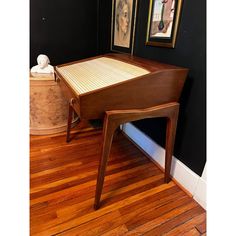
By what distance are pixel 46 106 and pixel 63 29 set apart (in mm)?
977

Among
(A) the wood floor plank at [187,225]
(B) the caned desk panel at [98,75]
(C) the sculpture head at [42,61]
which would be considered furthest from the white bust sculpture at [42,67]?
(A) the wood floor plank at [187,225]

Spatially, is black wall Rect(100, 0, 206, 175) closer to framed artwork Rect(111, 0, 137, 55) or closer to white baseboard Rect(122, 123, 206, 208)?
white baseboard Rect(122, 123, 206, 208)

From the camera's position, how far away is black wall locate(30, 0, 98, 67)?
6.39ft

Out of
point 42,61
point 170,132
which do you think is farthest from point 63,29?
point 170,132

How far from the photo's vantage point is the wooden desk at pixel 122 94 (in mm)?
835

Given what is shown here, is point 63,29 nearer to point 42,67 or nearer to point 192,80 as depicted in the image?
point 42,67

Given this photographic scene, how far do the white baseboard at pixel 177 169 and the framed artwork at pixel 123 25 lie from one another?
2.59 ft

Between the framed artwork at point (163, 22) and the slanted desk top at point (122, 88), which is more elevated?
the framed artwork at point (163, 22)

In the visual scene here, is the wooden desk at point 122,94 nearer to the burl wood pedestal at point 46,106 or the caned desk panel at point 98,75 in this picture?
the caned desk panel at point 98,75

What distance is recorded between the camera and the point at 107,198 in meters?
1.16

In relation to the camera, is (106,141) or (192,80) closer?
(106,141)

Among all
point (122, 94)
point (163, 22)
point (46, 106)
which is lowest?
point (46, 106)
